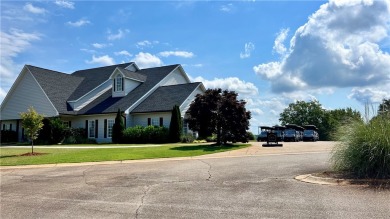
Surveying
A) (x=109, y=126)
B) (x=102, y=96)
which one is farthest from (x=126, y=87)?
(x=109, y=126)

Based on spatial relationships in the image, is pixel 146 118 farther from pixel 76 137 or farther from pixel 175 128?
pixel 76 137

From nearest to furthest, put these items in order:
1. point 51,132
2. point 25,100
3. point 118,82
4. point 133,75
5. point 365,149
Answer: point 365,149, point 51,132, point 118,82, point 25,100, point 133,75

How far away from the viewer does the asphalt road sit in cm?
706

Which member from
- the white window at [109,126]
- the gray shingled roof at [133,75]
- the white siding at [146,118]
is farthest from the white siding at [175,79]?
the white window at [109,126]

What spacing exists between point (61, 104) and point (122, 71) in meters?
7.32

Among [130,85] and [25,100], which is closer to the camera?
[130,85]

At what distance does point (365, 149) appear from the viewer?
9844 mm

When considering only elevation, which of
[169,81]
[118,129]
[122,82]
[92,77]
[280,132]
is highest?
[92,77]

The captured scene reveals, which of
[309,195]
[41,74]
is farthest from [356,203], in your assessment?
[41,74]

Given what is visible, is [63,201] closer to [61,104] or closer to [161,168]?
[161,168]

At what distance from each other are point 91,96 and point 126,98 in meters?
4.65

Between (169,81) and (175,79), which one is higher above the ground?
(175,79)

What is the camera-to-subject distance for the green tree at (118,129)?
33750 millimetres

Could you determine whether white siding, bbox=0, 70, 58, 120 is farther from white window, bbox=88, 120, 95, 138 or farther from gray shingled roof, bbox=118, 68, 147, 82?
gray shingled roof, bbox=118, 68, 147, 82
